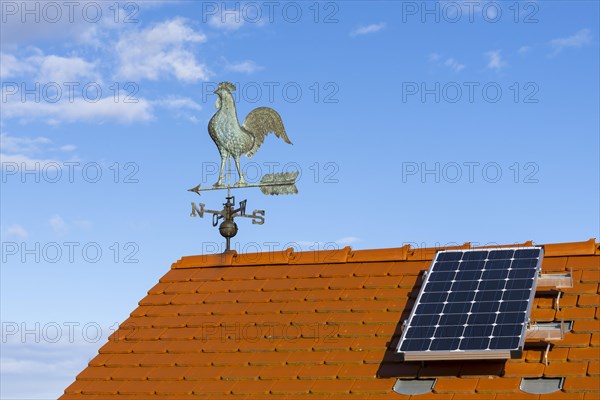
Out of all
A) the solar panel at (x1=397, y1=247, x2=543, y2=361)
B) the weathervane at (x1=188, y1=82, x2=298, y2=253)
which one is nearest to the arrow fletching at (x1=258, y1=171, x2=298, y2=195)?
the weathervane at (x1=188, y1=82, x2=298, y2=253)

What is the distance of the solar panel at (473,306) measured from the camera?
12.7 meters

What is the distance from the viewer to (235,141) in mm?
17562

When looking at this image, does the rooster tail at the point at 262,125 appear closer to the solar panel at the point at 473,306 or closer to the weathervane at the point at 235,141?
the weathervane at the point at 235,141

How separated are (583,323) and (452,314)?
5.26 feet

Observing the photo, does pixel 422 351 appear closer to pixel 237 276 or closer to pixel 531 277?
pixel 531 277

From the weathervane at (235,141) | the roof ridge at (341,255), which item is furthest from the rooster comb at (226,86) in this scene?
the roof ridge at (341,255)

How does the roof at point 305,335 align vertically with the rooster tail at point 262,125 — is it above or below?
below

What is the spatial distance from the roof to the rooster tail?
6.63 ft

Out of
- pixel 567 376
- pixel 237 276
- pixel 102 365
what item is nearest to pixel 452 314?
pixel 567 376

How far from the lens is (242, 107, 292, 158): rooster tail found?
1761 centimetres

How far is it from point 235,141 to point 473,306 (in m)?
5.65

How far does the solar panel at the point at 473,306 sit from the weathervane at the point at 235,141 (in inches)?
143

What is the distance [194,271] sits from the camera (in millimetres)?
17094

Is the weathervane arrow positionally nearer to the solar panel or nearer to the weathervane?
the weathervane
